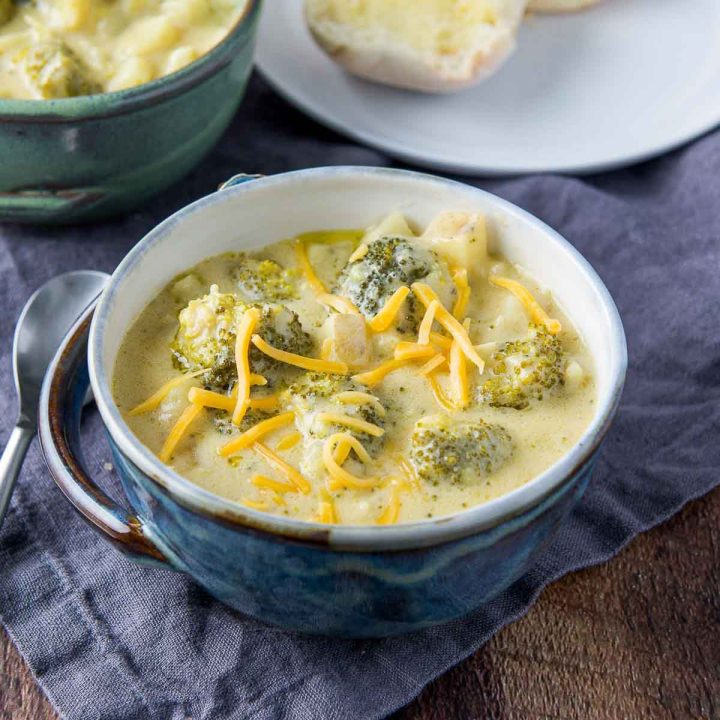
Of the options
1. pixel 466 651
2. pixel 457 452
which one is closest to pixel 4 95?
pixel 457 452

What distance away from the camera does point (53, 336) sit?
115 inches

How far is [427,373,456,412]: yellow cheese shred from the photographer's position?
7.31ft

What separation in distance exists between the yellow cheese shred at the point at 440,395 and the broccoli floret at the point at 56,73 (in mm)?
1471

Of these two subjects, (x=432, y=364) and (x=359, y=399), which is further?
(x=432, y=364)

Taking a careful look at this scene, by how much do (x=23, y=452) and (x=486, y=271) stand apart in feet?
3.96

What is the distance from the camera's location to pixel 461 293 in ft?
8.05

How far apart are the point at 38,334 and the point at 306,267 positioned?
81cm

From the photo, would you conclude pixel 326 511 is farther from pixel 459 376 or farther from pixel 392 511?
pixel 459 376

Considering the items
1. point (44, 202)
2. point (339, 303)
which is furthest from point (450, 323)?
point (44, 202)

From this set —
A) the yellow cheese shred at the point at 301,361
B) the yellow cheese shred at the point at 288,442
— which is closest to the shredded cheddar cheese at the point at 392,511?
the yellow cheese shred at the point at 288,442

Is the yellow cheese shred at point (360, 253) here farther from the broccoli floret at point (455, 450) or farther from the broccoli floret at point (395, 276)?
the broccoli floret at point (455, 450)

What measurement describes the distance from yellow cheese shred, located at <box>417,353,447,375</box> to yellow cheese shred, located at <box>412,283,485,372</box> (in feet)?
0.17

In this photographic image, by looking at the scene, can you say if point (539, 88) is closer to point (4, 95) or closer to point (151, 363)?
point (4, 95)

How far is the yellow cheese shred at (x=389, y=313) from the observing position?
2.32m
